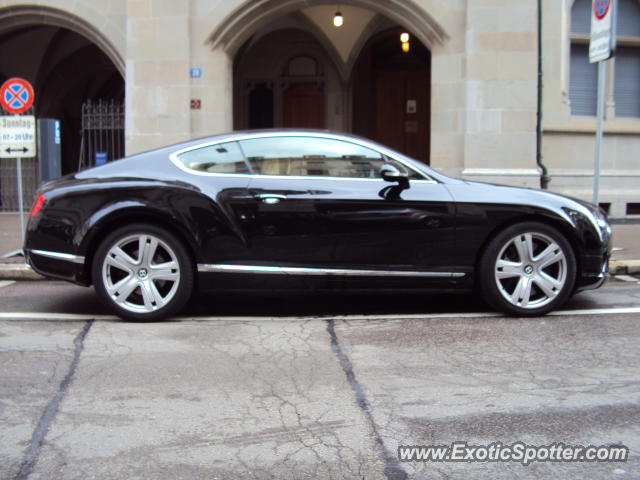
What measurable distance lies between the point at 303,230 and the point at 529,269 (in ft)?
6.09

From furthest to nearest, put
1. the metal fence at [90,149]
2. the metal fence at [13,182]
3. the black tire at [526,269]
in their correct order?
the metal fence at [13,182], the metal fence at [90,149], the black tire at [526,269]

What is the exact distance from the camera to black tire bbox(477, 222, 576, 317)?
582cm

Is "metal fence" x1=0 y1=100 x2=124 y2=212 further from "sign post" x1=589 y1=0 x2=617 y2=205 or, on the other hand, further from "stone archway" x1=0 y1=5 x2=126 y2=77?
"sign post" x1=589 y1=0 x2=617 y2=205

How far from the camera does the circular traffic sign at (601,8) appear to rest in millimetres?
8156

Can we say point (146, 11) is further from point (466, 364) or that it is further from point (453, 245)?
point (466, 364)

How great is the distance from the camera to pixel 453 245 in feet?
19.1

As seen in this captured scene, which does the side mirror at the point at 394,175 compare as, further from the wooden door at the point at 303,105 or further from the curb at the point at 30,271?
the wooden door at the point at 303,105

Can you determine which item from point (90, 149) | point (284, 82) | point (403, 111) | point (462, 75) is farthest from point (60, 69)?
point (462, 75)

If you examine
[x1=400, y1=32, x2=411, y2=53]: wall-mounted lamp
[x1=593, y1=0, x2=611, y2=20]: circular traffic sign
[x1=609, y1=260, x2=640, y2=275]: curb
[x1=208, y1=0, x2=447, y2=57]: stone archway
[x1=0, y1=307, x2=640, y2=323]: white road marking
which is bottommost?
[x1=0, y1=307, x2=640, y2=323]: white road marking

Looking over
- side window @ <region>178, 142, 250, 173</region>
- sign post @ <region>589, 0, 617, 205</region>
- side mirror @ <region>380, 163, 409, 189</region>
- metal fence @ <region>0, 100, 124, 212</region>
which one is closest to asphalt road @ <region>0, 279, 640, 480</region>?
side mirror @ <region>380, 163, 409, 189</region>

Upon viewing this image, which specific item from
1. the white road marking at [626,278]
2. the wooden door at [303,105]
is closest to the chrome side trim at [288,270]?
the white road marking at [626,278]

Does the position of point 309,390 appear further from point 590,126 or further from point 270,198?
point 590,126

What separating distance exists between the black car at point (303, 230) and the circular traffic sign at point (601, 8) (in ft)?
11.2

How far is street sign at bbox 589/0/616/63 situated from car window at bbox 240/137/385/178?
3888 mm
